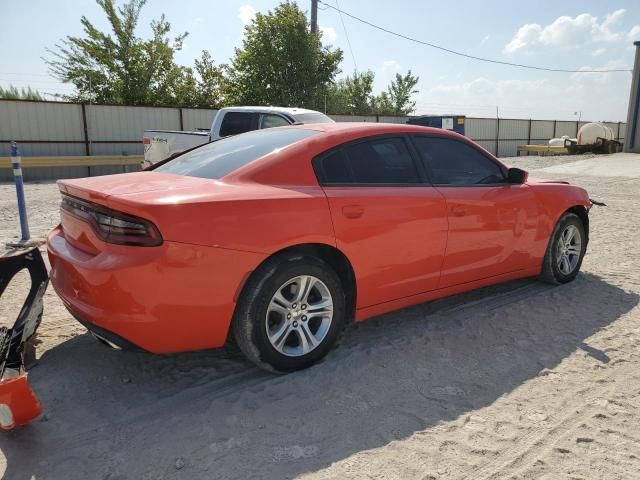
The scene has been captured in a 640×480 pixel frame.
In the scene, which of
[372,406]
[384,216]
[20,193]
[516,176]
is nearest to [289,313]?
[372,406]

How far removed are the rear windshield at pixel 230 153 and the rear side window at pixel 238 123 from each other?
239 inches

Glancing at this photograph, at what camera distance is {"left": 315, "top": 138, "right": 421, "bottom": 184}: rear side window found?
3328 mm

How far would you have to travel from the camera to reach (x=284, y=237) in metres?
2.94

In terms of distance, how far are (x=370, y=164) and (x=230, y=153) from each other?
97 cm

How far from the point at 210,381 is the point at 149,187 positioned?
1222 mm

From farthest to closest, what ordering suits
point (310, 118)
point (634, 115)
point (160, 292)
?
point (634, 115)
point (310, 118)
point (160, 292)

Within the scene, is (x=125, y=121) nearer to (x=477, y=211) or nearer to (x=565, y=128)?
(x=477, y=211)

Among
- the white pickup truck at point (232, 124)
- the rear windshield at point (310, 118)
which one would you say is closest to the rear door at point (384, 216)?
the rear windshield at point (310, 118)

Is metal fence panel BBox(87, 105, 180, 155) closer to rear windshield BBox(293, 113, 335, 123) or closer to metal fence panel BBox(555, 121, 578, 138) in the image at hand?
rear windshield BBox(293, 113, 335, 123)

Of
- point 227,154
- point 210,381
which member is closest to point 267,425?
point 210,381

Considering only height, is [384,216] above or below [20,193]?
above

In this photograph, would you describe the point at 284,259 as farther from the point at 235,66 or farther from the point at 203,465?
the point at 235,66

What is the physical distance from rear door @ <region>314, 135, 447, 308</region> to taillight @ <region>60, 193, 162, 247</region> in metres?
1.10

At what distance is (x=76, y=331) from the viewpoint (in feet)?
12.6
